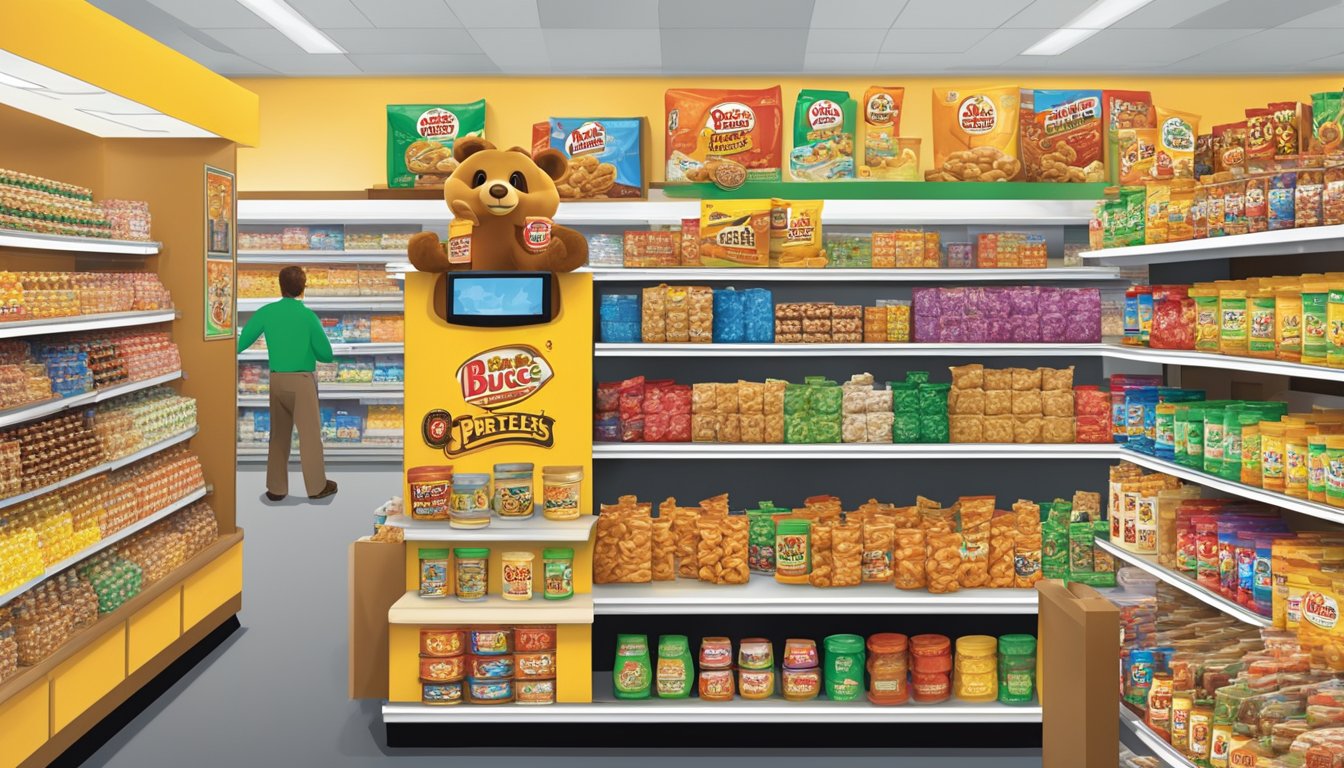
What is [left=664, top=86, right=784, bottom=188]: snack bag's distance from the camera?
5152 mm

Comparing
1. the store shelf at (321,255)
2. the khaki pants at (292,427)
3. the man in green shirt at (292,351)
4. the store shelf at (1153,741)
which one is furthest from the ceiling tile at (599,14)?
the store shelf at (1153,741)

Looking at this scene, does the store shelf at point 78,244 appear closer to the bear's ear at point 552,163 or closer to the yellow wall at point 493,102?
the bear's ear at point 552,163

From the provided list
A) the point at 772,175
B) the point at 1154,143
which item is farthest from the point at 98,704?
the point at 1154,143

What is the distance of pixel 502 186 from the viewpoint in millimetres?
4203

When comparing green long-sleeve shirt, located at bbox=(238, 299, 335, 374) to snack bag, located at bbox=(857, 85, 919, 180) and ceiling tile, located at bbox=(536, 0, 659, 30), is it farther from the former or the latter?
snack bag, located at bbox=(857, 85, 919, 180)

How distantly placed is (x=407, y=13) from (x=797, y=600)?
6.79m

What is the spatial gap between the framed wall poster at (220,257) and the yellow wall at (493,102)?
6.56 meters

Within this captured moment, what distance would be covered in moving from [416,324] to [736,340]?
1167 mm

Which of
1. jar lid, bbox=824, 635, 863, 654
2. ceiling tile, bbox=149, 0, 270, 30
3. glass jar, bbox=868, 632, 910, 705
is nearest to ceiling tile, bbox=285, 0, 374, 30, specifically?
ceiling tile, bbox=149, 0, 270, 30

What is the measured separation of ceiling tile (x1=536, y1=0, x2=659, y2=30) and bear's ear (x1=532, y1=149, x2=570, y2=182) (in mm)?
4698

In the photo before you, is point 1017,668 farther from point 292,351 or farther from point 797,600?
point 292,351

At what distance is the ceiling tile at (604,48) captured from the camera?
9.96 meters

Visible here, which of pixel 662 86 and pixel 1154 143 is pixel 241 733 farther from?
pixel 662 86

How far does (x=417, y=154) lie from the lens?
8000mm
